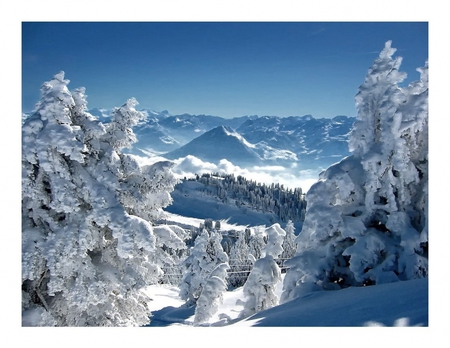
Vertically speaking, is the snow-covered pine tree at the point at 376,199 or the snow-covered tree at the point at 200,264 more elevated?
the snow-covered pine tree at the point at 376,199

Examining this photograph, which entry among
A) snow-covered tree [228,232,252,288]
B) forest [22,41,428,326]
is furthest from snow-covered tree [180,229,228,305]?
forest [22,41,428,326]

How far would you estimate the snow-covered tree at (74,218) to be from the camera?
1099 centimetres

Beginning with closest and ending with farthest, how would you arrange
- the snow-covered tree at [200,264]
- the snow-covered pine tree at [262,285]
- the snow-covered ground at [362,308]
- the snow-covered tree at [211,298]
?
the snow-covered ground at [362,308] → the snow-covered pine tree at [262,285] → the snow-covered tree at [211,298] → the snow-covered tree at [200,264]

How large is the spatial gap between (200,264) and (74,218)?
39.0 meters

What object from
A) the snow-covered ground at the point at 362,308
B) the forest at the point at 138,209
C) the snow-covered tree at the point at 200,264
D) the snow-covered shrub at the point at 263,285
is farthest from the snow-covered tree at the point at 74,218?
the snow-covered tree at the point at 200,264

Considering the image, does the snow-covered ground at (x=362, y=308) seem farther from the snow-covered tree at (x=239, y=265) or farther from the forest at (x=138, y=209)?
the snow-covered tree at (x=239, y=265)

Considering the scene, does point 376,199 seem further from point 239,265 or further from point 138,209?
point 239,265

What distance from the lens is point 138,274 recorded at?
485 inches

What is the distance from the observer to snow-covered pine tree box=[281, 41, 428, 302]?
11898mm

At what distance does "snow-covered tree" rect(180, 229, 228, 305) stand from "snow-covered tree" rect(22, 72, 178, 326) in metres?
37.5

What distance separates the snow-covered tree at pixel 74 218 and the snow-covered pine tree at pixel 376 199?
A: 5.86 meters

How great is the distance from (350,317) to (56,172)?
889 cm
